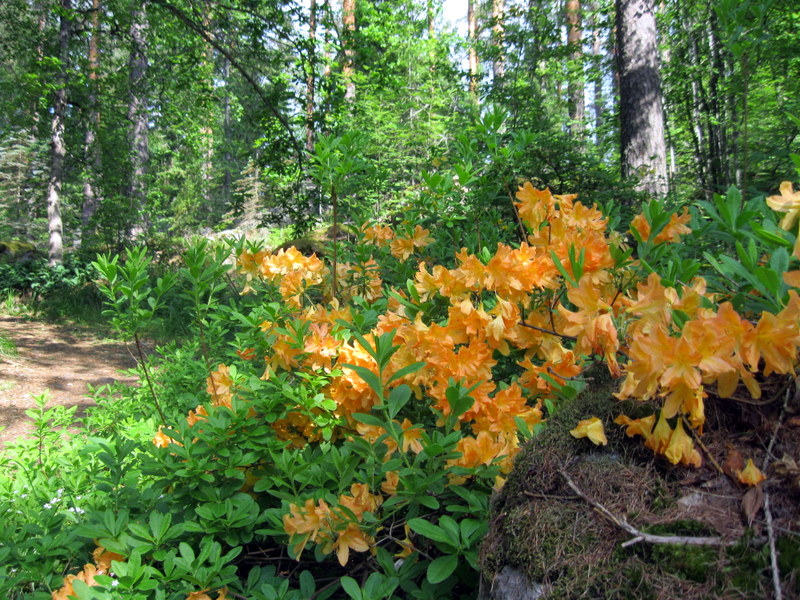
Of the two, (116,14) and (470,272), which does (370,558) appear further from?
(116,14)

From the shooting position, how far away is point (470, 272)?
61.1 inches

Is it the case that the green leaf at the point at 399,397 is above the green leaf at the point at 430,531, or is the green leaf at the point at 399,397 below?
above

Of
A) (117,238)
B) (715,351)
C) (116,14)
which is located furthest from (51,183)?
(715,351)

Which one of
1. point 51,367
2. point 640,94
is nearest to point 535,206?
point 640,94

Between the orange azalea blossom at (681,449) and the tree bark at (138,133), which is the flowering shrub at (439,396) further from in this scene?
the tree bark at (138,133)

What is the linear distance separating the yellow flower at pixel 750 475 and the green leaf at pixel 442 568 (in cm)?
54

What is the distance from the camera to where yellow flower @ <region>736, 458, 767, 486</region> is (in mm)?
881

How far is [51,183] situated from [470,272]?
1111 cm

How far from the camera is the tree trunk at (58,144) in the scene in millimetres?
9016

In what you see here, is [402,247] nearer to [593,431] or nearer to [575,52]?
[593,431]

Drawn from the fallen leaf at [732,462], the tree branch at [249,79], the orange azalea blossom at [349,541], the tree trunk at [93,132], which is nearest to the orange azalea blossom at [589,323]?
the fallen leaf at [732,462]

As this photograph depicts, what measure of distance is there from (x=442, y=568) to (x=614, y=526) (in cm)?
36

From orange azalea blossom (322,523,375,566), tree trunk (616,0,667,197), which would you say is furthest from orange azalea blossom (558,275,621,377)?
tree trunk (616,0,667,197)

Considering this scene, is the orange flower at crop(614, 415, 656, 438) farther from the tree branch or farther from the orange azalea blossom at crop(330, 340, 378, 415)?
the tree branch
